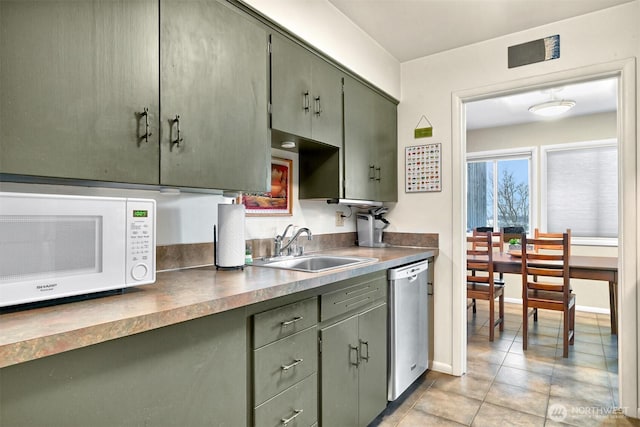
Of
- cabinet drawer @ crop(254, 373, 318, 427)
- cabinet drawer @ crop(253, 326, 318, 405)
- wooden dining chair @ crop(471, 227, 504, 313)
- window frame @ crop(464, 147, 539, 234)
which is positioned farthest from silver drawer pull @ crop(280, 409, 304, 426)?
window frame @ crop(464, 147, 539, 234)

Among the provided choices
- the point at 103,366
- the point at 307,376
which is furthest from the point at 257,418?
the point at 103,366

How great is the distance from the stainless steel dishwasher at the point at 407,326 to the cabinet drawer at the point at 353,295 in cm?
14

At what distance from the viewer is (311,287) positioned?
152cm

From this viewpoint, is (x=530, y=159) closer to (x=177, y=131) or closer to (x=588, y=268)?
(x=588, y=268)

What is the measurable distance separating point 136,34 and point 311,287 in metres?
1.12

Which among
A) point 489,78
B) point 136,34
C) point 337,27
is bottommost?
point 136,34

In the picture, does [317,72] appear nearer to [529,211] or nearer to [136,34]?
[136,34]

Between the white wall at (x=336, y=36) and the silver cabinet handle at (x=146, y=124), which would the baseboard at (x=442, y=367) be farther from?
the silver cabinet handle at (x=146, y=124)

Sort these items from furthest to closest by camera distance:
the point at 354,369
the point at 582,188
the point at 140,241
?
the point at 582,188 < the point at 354,369 < the point at 140,241

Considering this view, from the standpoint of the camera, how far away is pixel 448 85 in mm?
2840

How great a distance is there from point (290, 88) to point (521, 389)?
8.18 ft

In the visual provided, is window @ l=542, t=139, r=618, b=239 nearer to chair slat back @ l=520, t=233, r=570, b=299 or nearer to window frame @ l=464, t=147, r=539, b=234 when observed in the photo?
window frame @ l=464, t=147, r=539, b=234

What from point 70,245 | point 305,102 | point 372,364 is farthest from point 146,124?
point 372,364

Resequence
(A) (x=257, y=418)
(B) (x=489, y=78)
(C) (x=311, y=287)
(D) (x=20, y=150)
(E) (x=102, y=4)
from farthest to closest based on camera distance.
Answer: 1. (B) (x=489, y=78)
2. (C) (x=311, y=287)
3. (A) (x=257, y=418)
4. (E) (x=102, y=4)
5. (D) (x=20, y=150)
